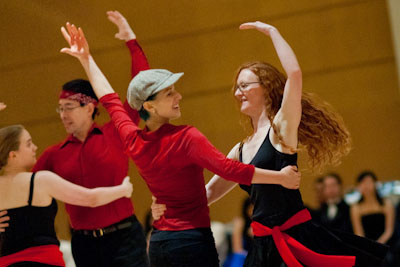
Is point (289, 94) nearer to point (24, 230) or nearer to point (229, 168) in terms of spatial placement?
point (229, 168)

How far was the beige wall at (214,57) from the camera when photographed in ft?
12.9

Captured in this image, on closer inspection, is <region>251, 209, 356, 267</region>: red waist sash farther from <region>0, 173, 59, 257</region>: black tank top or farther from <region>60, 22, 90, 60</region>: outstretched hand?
<region>60, 22, 90, 60</region>: outstretched hand

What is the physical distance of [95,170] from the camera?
132 inches

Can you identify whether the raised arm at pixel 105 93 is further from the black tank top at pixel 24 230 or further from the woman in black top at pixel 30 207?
the black tank top at pixel 24 230

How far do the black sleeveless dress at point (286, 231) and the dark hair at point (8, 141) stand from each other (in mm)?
1215

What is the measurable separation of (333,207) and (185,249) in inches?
120

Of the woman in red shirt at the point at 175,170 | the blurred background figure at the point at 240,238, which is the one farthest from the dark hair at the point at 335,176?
the woman in red shirt at the point at 175,170

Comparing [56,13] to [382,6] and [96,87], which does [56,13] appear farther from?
[382,6]

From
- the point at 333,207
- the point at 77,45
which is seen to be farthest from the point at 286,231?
the point at 333,207

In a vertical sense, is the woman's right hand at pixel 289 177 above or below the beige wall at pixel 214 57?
below

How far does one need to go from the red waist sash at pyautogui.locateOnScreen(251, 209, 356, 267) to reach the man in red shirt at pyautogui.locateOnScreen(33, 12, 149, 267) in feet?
2.99

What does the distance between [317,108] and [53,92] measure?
190 cm

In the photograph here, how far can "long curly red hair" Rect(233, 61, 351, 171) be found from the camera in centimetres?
290

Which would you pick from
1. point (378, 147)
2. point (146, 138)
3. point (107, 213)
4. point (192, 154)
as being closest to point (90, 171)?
point (107, 213)
